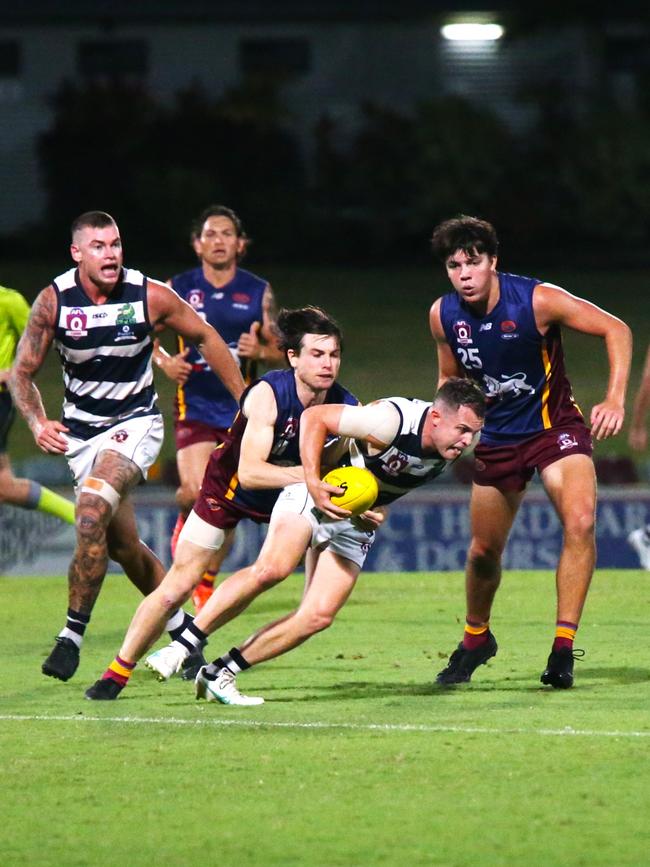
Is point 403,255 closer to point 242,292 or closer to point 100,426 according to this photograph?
point 242,292

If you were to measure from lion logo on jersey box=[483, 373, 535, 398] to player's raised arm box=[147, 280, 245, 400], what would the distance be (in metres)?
1.25

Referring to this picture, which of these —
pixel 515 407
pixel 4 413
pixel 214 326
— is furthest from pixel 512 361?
pixel 4 413

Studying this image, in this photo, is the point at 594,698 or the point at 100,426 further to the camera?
the point at 100,426

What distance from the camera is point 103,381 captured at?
29.6ft

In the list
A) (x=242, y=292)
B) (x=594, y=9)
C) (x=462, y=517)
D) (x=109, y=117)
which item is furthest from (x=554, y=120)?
(x=242, y=292)

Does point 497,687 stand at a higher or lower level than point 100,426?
lower

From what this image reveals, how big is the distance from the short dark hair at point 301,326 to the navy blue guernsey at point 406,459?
442 mm

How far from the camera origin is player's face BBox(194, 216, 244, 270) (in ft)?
36.8

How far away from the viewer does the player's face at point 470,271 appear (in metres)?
8.28

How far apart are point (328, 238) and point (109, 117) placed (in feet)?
15.9

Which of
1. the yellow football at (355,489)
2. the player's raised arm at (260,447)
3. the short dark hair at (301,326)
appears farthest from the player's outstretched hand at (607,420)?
the player's raised arm at (260,447)

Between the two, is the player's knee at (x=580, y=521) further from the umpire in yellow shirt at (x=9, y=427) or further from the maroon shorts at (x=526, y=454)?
the umpire in yellow shirt at (x=9, y=427)

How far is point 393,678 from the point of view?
28.9 feet

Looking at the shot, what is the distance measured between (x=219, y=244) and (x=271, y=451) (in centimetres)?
341
